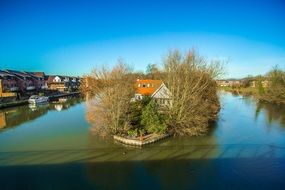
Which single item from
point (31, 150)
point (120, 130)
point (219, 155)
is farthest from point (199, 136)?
point (31, 150)

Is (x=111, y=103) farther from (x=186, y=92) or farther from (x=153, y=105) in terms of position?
(x=186, y=92)

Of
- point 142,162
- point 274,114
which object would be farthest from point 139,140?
point 274,114

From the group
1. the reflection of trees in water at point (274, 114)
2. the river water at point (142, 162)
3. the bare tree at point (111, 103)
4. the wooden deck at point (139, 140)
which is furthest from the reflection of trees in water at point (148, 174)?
the reflection of trees in water at point (274, 114)

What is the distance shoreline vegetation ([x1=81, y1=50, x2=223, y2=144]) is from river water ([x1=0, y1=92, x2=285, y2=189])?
1.30m

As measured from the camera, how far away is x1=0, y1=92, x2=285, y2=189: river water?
10703mm

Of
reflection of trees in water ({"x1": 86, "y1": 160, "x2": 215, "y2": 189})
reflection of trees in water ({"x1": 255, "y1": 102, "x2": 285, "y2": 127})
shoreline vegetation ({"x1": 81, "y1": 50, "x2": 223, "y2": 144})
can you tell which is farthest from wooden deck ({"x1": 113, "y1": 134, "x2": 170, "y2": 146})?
reflection of trees in water ({"x1": 255, "y1": 102, "x2": 285, "y2": 127})

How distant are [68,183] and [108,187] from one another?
2025 mm

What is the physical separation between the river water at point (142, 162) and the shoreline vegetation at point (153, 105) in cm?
130

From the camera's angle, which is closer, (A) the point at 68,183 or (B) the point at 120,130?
(A) the point at 68,183

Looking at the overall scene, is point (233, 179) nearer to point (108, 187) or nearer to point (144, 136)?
point (108, 187)

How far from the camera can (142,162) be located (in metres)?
13.0

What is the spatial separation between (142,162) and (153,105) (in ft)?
21.3

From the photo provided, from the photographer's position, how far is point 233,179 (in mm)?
11094

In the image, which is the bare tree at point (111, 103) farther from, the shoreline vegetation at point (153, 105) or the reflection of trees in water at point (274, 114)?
the reflection of trees in water at point (274, 114)
